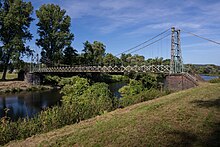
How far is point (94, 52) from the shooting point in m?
61.7

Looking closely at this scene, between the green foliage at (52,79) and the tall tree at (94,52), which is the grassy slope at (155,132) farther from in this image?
the tall tree at (94,52)

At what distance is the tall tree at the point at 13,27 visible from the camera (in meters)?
37.6

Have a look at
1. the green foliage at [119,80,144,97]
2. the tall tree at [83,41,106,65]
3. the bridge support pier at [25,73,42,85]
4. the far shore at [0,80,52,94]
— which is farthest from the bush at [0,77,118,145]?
the tall tree at [83,41,106,65]

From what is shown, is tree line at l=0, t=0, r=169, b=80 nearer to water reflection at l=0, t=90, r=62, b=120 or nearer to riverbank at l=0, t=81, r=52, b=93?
riverbank at l=0, t=81, r=52, b=93

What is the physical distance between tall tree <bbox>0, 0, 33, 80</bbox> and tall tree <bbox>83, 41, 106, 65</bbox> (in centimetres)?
1991

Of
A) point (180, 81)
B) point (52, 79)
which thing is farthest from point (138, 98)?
point (52, 79)

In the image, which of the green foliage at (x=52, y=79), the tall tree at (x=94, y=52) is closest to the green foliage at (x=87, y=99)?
the green foliage at (x=52, y=79)

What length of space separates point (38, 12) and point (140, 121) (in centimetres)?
4397

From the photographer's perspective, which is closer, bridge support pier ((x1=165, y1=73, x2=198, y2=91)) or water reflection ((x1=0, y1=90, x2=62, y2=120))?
bridge support pier ((x1=165, y1=73, x2=198, y2=91))

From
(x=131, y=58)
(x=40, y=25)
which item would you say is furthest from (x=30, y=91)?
(x=131, y=58)

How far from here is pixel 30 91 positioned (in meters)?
34.4

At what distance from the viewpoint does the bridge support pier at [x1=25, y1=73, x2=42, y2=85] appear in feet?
131

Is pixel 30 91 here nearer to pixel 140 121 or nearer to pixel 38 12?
pixel 38 12

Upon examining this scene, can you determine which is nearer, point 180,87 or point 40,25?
point 180,87
